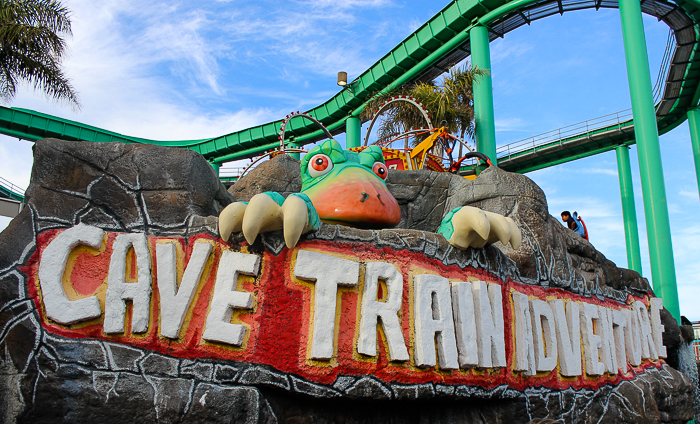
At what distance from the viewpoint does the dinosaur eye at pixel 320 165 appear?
388 centimetres

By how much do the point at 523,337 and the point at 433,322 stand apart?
937mm

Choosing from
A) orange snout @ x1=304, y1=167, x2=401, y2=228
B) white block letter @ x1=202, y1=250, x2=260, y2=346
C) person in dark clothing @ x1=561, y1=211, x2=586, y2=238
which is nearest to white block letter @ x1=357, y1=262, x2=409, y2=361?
orange snout @ x1=304, y1=167, x2=401, y2=228

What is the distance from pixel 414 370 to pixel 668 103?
1334 centimetres

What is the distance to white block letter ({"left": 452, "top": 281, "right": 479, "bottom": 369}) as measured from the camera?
3207 mm

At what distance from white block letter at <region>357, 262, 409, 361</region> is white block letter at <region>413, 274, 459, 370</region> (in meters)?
0.12

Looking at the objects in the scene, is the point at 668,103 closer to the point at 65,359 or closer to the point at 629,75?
the point at 629,75

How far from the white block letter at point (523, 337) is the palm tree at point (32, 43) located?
8467 mm

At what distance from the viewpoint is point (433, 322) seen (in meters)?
3.12

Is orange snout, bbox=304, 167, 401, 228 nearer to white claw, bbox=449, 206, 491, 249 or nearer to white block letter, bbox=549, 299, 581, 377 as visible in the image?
white claw, bbox=449, 206, 491, 249

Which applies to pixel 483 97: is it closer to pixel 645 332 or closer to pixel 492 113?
pixel 492 113

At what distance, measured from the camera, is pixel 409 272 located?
3.21 metres

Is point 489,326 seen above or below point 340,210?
below

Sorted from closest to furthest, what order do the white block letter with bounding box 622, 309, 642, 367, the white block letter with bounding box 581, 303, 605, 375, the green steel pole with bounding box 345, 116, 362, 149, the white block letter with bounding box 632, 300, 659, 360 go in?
the white block letter with bounding box 581, 303, 605, 375 < the white block letter with bounding box 622, 309, 642, 367 < the white block letter with bounding box 632, 300, 659, 360 < the green steel pole with bounding box 345, 116, 362, 149

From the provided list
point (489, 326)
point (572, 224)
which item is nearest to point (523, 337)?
point (489, 326)
